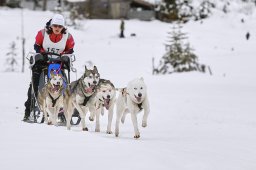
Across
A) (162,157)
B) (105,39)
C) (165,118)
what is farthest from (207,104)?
(105,39)

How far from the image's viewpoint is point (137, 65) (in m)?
27.4

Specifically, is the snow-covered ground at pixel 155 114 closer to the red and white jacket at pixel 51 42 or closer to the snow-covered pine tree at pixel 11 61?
the snow-covered pine tree at pixel 11 61

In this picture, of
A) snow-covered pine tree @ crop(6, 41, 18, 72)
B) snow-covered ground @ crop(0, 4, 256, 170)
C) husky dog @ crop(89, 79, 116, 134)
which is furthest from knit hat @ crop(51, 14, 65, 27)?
snow-covered pine tree @ crop(6, 41, 18, 72)

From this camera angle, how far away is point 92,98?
7.88m

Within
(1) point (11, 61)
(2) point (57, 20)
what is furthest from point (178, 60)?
(2) point (57, 20)

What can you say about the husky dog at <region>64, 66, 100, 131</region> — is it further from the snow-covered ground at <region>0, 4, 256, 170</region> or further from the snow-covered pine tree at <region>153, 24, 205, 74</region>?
the snow-covered pine tree at <region>153, 24, 205, 74</region>

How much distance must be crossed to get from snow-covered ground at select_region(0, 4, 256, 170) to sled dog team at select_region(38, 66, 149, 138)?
16.7 inches

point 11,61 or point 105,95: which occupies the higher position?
point 11,61

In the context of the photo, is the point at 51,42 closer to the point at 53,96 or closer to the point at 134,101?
the point at 53,96

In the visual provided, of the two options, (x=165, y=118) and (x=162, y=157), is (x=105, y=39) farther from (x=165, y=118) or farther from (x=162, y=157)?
(x=162, y=157)

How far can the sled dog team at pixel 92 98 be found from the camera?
285 inches

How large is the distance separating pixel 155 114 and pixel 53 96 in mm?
4996

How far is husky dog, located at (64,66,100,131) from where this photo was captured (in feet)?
25.2

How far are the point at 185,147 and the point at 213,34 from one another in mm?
34856
